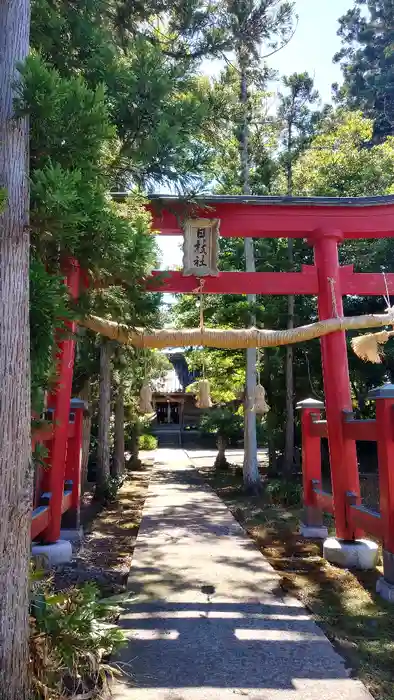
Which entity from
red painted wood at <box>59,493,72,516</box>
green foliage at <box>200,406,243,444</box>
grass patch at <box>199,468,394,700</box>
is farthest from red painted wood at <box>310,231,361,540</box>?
green foliage at <box>200,406,243,444</box>

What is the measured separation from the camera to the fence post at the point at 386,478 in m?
5.27

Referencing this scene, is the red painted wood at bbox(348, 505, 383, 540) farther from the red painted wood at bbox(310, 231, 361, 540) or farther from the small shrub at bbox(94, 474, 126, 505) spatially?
the small shrub at bbox(94, 474, 126, 505)

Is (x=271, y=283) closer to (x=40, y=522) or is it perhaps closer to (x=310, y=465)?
(x=310, y=465)

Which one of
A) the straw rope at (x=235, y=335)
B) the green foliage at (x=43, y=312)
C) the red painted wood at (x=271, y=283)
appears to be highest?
the red painted wood at (x=271, y=283)

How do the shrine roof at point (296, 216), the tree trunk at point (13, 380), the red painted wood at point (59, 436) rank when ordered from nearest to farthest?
the tree trunk at point (13, 380) → the red painted wood at point (59, 436) → the shrine roof at point (296, 216)

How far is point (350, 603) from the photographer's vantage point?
5156 millimetres

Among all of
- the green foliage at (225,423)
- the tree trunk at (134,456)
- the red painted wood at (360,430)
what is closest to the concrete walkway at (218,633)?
the red painted wood at (360,430)

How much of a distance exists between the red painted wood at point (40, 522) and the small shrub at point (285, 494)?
606 centimetres

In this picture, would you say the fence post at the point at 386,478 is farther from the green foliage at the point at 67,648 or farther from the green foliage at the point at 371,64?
the green foliage at the point at 371,64

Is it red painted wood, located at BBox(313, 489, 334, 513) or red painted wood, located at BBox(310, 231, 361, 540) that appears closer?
red painted wood, located at BBox(310, 231, 361, 540)

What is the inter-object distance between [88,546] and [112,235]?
5500 millimetres

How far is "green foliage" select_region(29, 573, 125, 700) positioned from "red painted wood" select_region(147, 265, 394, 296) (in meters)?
3.84

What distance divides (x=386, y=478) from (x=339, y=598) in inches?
49.1

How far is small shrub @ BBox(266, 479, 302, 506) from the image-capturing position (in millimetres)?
11038
